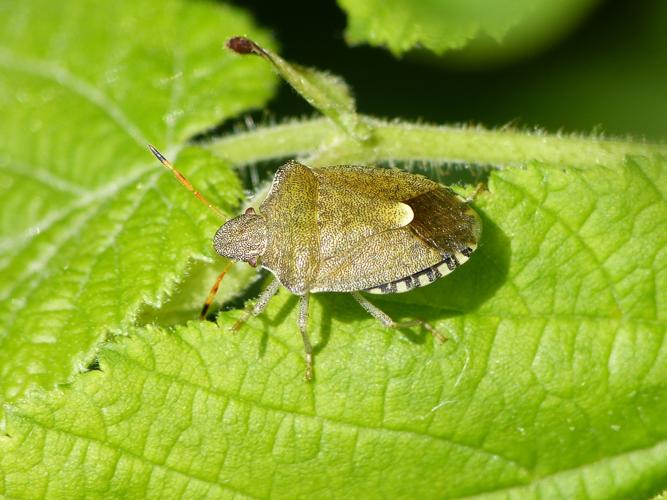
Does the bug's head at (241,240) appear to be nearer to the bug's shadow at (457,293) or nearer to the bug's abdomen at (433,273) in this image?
the bug's shadow at (457,293)

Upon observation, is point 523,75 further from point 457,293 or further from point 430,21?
point 457,293

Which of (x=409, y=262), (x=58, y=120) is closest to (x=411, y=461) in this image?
(x=409, y=262)

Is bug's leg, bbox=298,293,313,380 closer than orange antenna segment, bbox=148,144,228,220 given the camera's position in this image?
Yes

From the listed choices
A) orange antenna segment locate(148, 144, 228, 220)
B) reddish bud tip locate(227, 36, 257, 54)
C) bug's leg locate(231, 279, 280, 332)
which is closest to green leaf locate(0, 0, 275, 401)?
orange antenna segment locate(148, 144, 228, 220)

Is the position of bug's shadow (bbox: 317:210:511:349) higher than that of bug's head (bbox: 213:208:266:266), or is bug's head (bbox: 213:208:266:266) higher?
bug's head (bbox: 213:208:266:266)

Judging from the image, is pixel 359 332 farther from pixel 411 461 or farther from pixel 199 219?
pixel 199 219

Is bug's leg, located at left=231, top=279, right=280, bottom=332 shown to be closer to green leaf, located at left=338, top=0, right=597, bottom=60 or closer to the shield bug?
the shield bug

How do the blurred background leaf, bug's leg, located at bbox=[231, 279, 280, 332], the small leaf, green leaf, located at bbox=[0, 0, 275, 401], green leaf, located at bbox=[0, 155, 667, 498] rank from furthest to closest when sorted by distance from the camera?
the blurred background leaf, green leaf, located at bbox=[0, 0, 275, 401], the small leaf, bug's leg, located at bbox=[231, 279, 280, 332], green leaf, located at bbox=[0, 155, 667, 498]

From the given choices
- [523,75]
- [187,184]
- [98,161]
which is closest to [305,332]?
[187,184]
